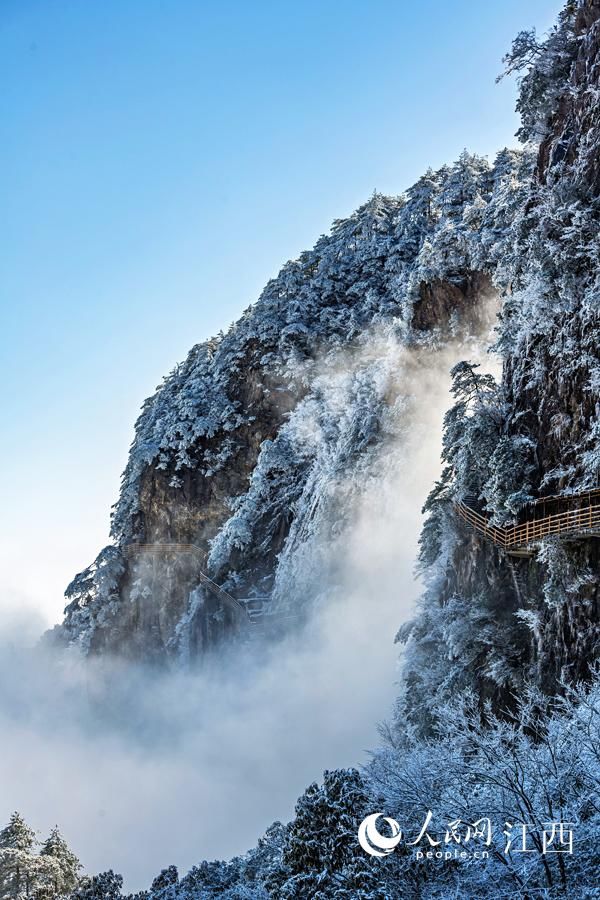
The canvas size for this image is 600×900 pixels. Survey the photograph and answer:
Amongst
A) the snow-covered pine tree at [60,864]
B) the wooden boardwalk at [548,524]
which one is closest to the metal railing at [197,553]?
the snow-covered pine tree at [60,864]

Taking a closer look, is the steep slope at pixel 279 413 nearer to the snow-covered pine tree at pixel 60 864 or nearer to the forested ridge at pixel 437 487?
the forested ridge at pixel 437 487

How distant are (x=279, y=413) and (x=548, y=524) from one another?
30790mm

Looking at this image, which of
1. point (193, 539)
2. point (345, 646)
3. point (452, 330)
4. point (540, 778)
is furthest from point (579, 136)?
point (193, 539)

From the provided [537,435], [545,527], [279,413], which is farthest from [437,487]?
[279,413]

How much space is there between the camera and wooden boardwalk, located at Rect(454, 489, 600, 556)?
2323 centimetres

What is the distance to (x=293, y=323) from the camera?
54.5m

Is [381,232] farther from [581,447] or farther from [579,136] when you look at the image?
[581,447]

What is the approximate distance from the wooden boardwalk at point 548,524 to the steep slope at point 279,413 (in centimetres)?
1981

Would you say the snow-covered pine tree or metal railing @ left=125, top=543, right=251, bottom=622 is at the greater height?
metal railing @ left=125, top=543, right=251, bottom=622

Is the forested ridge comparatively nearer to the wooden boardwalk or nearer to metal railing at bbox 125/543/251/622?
the wooden boardwalk

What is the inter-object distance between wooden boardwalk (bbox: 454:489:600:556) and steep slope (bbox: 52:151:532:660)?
65.0 feet

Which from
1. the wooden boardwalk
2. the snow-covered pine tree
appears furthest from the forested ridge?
the snow-covered pine tree

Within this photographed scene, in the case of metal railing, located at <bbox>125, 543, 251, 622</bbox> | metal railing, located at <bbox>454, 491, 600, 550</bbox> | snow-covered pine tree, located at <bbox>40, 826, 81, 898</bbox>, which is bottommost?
snow-covered pine tree, located at <bbox>40, 826, 81, 898</bbox>

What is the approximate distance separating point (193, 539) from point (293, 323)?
1589 centimetres
